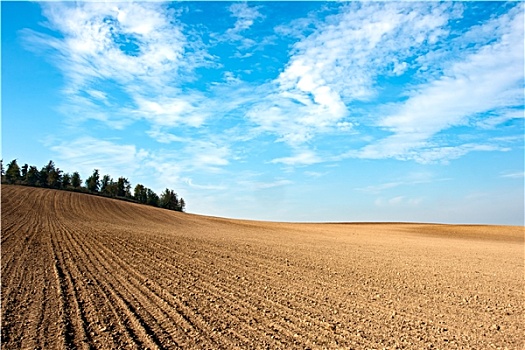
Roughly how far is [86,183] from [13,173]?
15374mm

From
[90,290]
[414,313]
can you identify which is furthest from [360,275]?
[90,290]

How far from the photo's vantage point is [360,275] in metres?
11.7

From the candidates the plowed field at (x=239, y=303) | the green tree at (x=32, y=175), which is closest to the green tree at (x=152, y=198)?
the green tree at (x=32, y=175)

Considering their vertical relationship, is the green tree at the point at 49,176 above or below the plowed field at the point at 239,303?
above

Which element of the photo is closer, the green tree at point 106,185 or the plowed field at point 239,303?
the plowed field at point 239,303

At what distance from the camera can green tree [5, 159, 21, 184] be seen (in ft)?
243

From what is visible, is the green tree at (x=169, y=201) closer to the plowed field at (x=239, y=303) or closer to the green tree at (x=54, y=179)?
the green tree at (x=54, y=179)

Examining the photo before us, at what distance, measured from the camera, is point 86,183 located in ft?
285

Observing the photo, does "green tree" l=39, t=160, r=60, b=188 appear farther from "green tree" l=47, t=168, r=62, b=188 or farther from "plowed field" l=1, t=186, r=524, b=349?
"plowed field" l=1, t=186, r=524, b=349

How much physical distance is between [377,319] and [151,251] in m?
9.84

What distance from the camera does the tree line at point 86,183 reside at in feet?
248

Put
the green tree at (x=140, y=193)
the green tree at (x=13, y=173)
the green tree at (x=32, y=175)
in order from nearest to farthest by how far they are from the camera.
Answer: the green tree at (x=13, y=173) → the green tree at (x=32, y=175) → the green tree at (x=140, y=193)

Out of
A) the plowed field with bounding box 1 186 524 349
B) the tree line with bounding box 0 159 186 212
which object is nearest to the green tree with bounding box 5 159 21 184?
the tree line with bounding box 0 159 186 212

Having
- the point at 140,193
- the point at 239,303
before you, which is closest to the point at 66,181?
the point at 140,193
